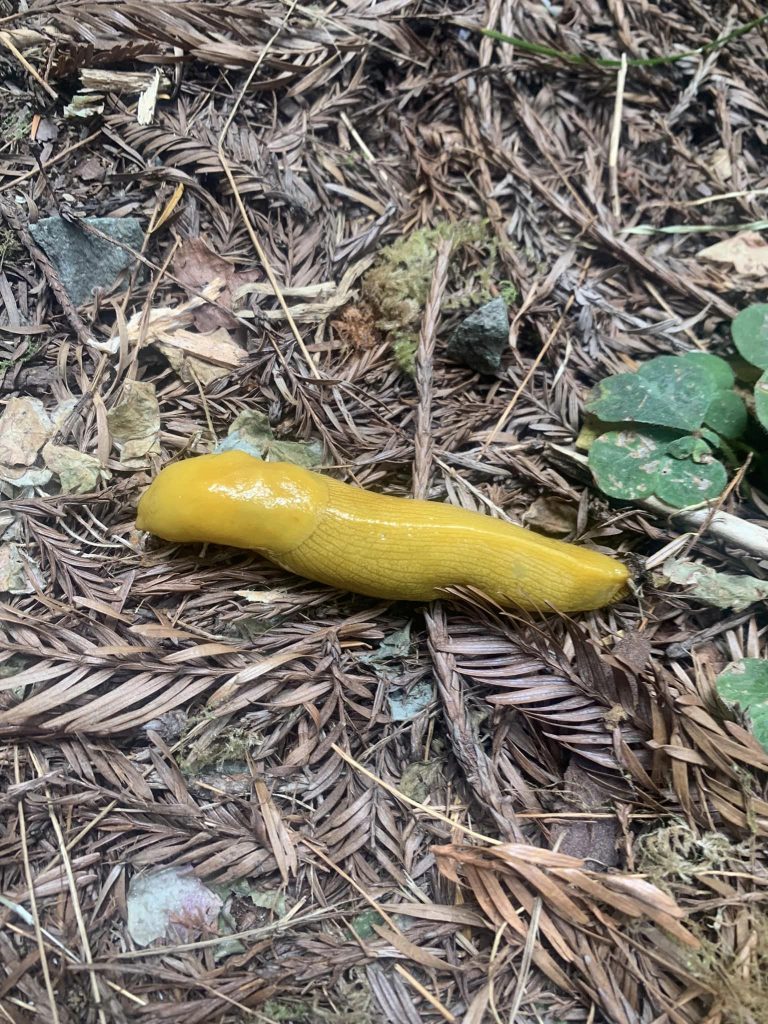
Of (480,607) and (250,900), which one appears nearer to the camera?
(250,900)

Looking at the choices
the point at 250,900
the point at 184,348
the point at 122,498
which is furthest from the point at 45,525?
the point at 250,900

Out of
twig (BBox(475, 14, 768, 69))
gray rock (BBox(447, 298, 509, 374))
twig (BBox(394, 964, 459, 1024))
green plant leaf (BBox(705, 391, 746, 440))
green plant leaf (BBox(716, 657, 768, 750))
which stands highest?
twig (BBox(475, 14, 768, 69))

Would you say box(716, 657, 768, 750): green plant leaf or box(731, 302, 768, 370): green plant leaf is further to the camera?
box(731, 302, 768, 370): green plant leaf

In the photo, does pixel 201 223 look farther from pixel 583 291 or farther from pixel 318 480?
pixel 583 291

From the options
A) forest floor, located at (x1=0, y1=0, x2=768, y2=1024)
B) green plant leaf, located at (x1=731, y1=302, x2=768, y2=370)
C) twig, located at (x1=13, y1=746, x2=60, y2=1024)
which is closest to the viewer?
twig, located at (x1=13, y1=746, x2=60, y2=1024)

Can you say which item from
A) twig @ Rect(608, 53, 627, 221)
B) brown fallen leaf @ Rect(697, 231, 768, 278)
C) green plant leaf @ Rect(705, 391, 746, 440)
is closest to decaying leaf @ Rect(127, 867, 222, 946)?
green plant leaf @ Rect(705, 391, 746, 440)

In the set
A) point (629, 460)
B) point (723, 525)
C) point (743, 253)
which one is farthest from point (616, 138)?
point (723, 525)

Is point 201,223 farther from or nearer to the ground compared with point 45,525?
farther from the ground

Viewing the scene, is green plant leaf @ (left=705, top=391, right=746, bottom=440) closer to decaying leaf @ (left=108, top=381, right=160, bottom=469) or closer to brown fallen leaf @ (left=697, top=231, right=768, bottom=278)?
brown fallen leaf @ (left=697, top=231, right=768, bottom=278)
